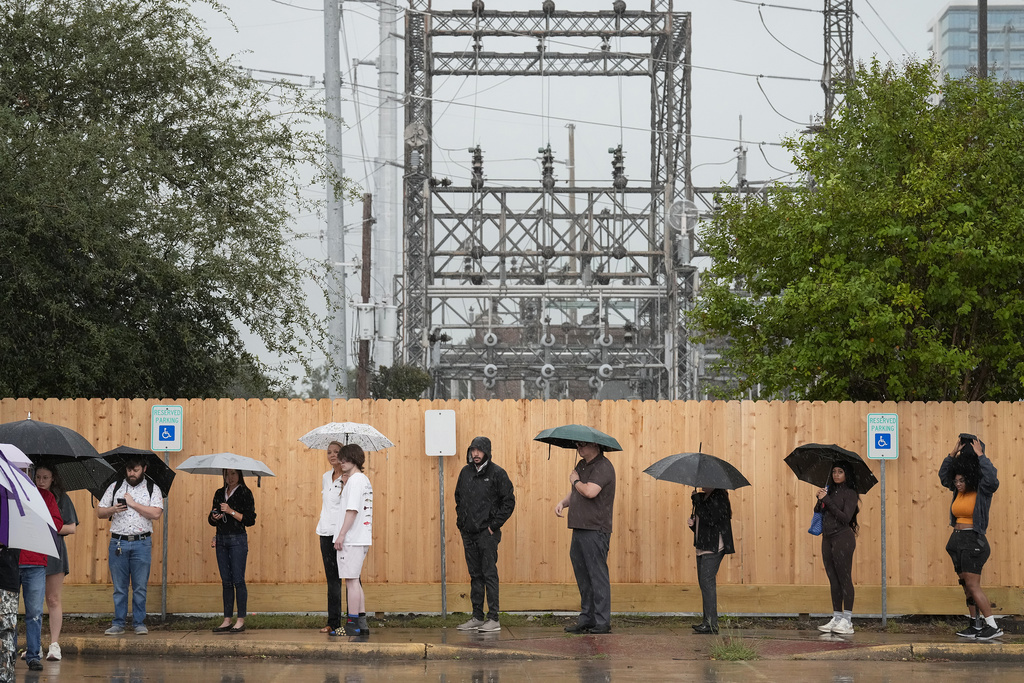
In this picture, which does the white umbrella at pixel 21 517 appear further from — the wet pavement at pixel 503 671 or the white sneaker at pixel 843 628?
the white sneaker at pixel 843 628

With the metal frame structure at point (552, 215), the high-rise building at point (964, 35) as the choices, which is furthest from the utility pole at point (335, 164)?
the high-rise building at point (964, 35)

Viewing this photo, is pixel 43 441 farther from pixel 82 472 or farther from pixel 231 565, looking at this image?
pixel 231 565

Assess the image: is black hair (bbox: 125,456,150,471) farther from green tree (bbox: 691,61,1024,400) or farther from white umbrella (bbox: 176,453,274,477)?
green tree (bbox: 691,61,1024,400)

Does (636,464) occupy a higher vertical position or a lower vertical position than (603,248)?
lower

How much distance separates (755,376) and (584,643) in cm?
623

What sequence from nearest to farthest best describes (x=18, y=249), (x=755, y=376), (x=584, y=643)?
(x=584, y=643) → (x=18, y=249) → (x=755, y=376)

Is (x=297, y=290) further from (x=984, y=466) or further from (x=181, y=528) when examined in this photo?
(x=984, y=466)

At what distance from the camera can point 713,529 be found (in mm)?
10977

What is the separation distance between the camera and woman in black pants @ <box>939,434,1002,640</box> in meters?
10.7

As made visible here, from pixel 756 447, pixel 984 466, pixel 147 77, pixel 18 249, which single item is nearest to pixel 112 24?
pixel 147 77

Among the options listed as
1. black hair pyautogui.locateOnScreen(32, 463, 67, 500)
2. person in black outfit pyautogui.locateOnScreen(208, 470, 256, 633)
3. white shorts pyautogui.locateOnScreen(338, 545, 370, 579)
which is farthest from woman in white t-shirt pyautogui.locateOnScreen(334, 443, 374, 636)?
black hair pyautogui.locateOnScreen(32, 463, 67, 500)

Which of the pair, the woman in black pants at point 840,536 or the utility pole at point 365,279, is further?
the utility pole at point 365,279

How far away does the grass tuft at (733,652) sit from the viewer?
32.3 feet

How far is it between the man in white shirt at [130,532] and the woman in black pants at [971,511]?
24.4 feet
